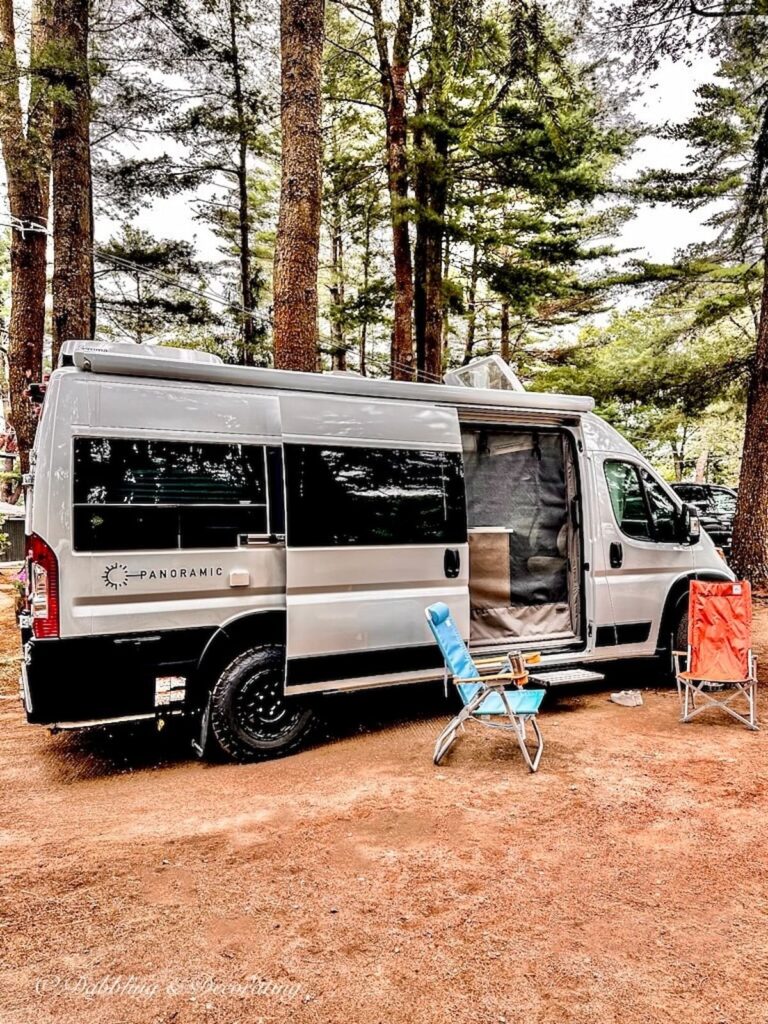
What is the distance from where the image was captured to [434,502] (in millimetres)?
5082

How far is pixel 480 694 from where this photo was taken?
14.3 ft

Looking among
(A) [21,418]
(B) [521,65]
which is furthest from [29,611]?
(B) [521,65]

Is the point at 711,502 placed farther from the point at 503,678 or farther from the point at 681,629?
the point at 503,678

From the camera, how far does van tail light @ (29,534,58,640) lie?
3791 millimetres

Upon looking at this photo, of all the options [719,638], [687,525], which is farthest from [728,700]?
[687,525]

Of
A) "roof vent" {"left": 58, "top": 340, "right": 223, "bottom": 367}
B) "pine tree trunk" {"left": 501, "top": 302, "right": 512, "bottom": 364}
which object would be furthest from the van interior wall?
"pine tree trunk" {"left": 501, "top": 302, "right": 512, "bottom": 364}

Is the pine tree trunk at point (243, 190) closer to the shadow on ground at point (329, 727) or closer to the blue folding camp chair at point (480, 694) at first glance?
the shadow on ground at point (329, 727)

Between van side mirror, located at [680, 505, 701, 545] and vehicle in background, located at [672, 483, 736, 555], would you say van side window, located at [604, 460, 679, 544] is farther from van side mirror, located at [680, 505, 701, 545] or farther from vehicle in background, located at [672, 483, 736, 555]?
vehicle in background, located at [672, 483, 736, 555]

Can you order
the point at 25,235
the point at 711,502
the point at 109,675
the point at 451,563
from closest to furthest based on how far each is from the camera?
the point at 109,675 < the point at 451,563 < the point at 25,235 < the point at 711,502

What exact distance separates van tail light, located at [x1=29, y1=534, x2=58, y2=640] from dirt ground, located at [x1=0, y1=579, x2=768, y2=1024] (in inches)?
38.7

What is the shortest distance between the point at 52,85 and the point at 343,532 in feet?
18.2

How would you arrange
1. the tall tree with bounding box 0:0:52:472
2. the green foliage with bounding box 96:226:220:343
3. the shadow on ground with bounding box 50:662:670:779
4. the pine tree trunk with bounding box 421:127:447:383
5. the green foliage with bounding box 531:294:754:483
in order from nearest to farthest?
the shadow on ground with bounding box 50:662:670:779 < the tall tree with bounding box 0:0:52:472 < the pine tree trunk with bounding box 421:127:447:383 < the green foliage with bounding box 96:226:220:343 < the green foliage with bounding box 531:294:754:483

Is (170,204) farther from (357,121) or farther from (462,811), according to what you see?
(462,811)

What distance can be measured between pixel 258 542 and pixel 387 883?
2224mm
